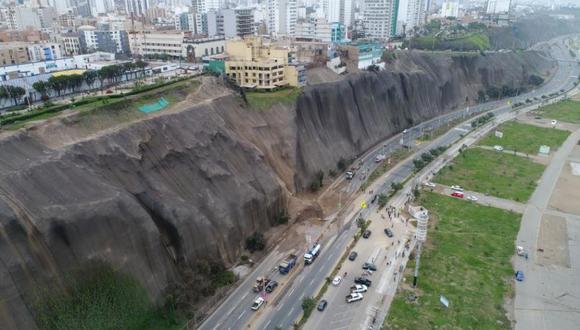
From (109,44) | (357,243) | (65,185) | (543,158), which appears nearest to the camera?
(65,185)

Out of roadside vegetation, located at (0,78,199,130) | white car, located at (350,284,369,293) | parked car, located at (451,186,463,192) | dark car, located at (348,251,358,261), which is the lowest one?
parked car, located at (451,186,463,192)

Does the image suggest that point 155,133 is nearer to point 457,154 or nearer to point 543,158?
point 457,154

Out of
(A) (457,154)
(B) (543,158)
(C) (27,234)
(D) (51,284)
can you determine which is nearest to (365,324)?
(D) (51,284)

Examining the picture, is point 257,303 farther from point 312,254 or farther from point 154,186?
point 154,186

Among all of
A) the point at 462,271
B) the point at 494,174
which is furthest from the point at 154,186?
the point at 494,174

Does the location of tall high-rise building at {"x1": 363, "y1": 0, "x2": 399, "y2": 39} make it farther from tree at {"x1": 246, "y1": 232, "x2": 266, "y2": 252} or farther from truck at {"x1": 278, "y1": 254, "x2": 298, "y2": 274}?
truck at {"x1": 278, "y1": 254, "x2": 298, "y2": 274}

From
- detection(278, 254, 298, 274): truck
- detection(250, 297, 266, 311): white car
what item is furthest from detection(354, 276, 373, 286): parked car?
detection(250, 297, 266, 311): white car

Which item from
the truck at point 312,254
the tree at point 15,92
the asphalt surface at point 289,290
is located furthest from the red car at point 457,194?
the tree at point 15,92
